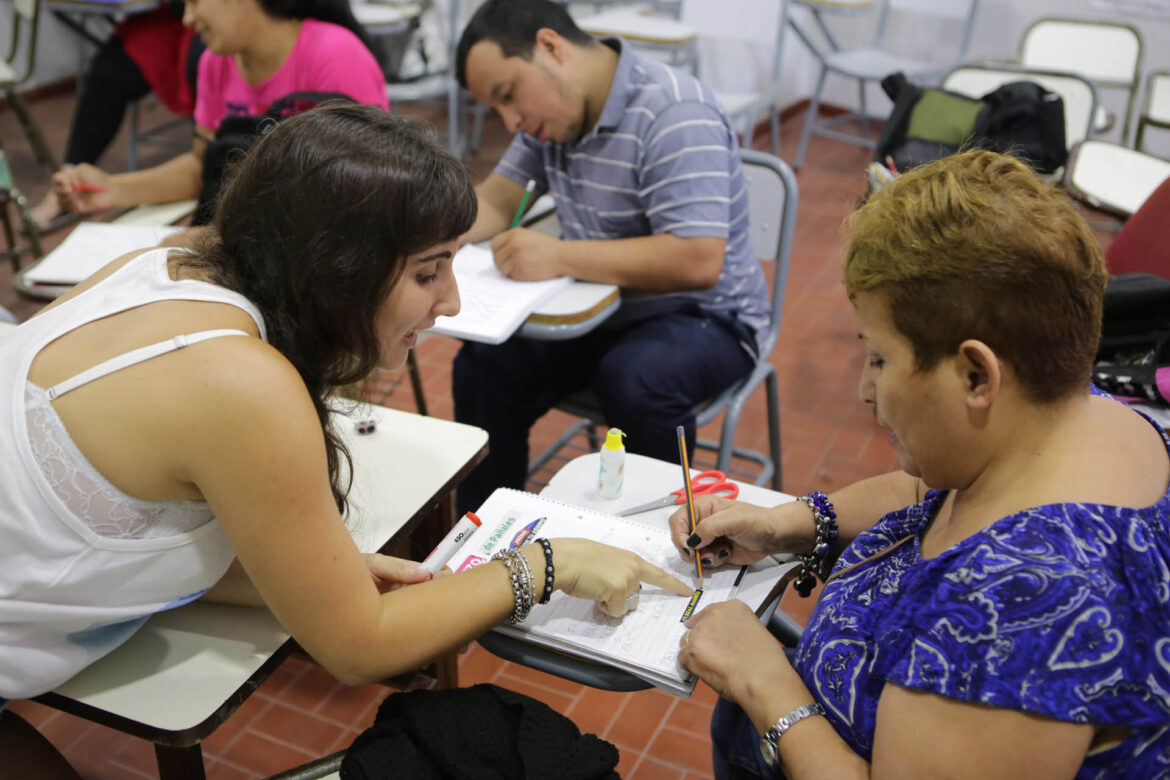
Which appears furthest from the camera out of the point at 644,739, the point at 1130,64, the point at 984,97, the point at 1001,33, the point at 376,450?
the point at 1001,33

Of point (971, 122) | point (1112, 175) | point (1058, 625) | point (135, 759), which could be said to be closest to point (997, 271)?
point (1058, 625)

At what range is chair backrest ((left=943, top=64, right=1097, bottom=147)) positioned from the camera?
3.72m

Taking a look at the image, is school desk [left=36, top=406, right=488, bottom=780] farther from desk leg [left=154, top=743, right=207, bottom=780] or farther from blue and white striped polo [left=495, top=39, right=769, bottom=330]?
blue and white striped polo [left=495, top=39, right=769, bottom=330]

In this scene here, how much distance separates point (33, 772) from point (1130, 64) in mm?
5358

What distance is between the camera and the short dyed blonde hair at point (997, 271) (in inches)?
37.4

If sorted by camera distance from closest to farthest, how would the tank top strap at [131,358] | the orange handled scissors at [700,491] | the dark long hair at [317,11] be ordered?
the tank top strap at [131,358] < the orange handled scissors at [700,491] < the dark long hair at [317,11]

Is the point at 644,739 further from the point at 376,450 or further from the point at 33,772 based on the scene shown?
the point at 33,772

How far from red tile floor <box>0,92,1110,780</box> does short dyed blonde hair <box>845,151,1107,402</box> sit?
193mm

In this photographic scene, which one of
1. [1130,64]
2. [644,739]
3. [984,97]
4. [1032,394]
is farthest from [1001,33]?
[1032,394]

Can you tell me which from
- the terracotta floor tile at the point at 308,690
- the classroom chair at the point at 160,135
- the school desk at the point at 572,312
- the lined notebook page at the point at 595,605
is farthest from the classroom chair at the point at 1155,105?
the classroom chair at the point at 160,135

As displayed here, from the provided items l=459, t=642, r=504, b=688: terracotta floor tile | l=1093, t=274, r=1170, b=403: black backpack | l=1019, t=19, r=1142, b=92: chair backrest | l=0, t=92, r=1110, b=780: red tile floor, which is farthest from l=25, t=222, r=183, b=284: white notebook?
l=1019, t=19, r=1142, b=92: chair backrest

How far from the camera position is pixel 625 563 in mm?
1269

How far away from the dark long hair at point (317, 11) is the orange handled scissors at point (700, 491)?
1.82m

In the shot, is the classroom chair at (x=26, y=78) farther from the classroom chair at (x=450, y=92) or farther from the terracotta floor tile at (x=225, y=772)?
the terracotta floor tile at (x=225, y=772)
